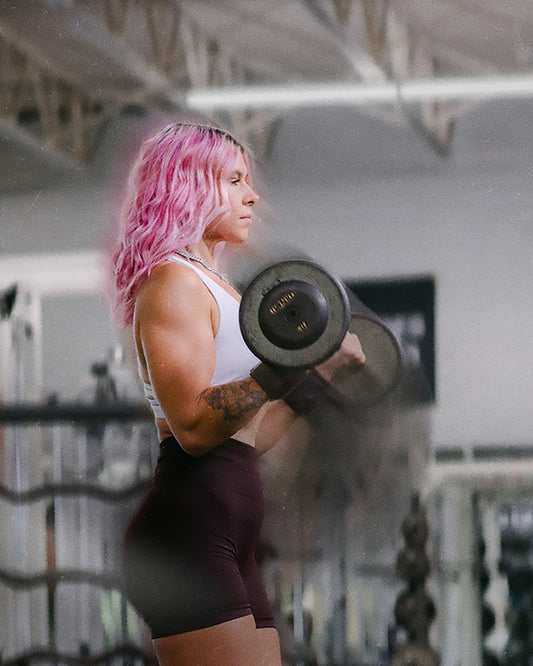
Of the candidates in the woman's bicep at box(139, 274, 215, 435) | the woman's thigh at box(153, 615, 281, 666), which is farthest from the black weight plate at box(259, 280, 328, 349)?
the woman's thigh at box(153, 615, 281, 666)

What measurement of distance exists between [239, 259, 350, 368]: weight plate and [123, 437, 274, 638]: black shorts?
0.64 feet

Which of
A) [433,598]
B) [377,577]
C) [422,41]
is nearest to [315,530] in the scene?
[377,577]

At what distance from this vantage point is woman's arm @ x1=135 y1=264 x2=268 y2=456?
966 millimetres

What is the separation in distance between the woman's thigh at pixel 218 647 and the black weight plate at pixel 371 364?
1.30 feet

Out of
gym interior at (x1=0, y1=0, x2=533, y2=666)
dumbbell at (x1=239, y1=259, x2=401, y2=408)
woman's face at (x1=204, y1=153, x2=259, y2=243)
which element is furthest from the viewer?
gym interior at (x1=0, y1=0, x2=533, y2=666)

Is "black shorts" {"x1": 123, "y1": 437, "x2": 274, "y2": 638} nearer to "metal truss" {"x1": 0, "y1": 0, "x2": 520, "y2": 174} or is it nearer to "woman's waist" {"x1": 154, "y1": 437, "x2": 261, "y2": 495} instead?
"woman's waist" {"x1": 154, "y1": 437, "x2": 261, "y2": 495}

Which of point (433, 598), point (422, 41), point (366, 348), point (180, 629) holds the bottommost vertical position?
point (433, 598)

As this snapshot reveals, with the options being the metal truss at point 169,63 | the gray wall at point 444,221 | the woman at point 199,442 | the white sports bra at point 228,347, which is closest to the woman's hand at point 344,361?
the woman at point 199,442

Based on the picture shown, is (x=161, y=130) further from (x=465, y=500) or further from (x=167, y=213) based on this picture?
(x=465, y=500)

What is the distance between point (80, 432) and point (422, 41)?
105 cm

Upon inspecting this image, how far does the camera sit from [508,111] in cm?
151

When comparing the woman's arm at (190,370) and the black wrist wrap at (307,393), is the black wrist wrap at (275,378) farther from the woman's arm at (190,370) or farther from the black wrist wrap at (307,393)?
the black wrist wrap at (307,393)

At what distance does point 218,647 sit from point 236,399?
333 mm

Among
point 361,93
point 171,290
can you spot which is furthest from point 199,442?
point 361,93
